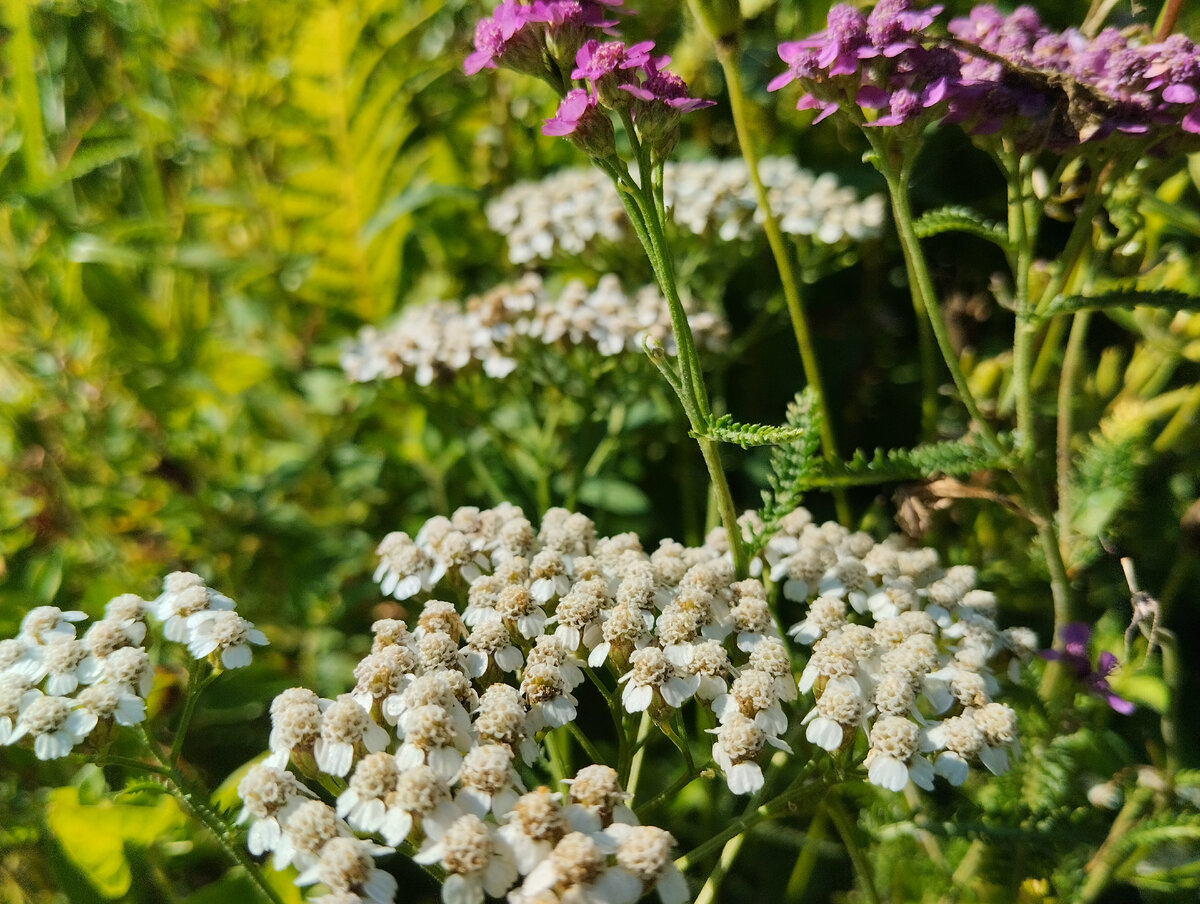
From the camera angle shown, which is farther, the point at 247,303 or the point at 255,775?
the point at 247,303

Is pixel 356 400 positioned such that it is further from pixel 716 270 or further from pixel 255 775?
pixel 255 775

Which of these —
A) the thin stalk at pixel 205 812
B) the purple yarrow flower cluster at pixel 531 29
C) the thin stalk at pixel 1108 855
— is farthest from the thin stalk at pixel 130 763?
the thin stalk at pixel 1108 855

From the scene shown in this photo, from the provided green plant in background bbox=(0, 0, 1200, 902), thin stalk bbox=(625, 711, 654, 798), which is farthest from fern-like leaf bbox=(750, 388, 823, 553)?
thin stalk bbox=(625, 711, 654, 798)

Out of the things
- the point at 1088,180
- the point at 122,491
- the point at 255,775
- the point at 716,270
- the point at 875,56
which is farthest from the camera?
the point at 122,491

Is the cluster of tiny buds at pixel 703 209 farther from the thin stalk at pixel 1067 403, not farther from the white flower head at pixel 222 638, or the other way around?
the white flower head at pixel 222 638

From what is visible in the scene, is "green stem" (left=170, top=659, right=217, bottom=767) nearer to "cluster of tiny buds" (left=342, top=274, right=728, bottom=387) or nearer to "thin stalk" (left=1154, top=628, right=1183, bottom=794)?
"cluster of tiny buds" (left=342, top=274, right=728, bottom=387)

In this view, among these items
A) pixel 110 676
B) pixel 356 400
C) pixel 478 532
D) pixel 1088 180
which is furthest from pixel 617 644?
pixel 356 400

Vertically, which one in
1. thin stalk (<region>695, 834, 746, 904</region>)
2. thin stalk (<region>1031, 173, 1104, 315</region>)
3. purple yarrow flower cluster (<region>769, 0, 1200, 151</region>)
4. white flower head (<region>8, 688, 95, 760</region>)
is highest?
purple yarrow flower cluster (<region>769, 0, 1200, 151</region>)
